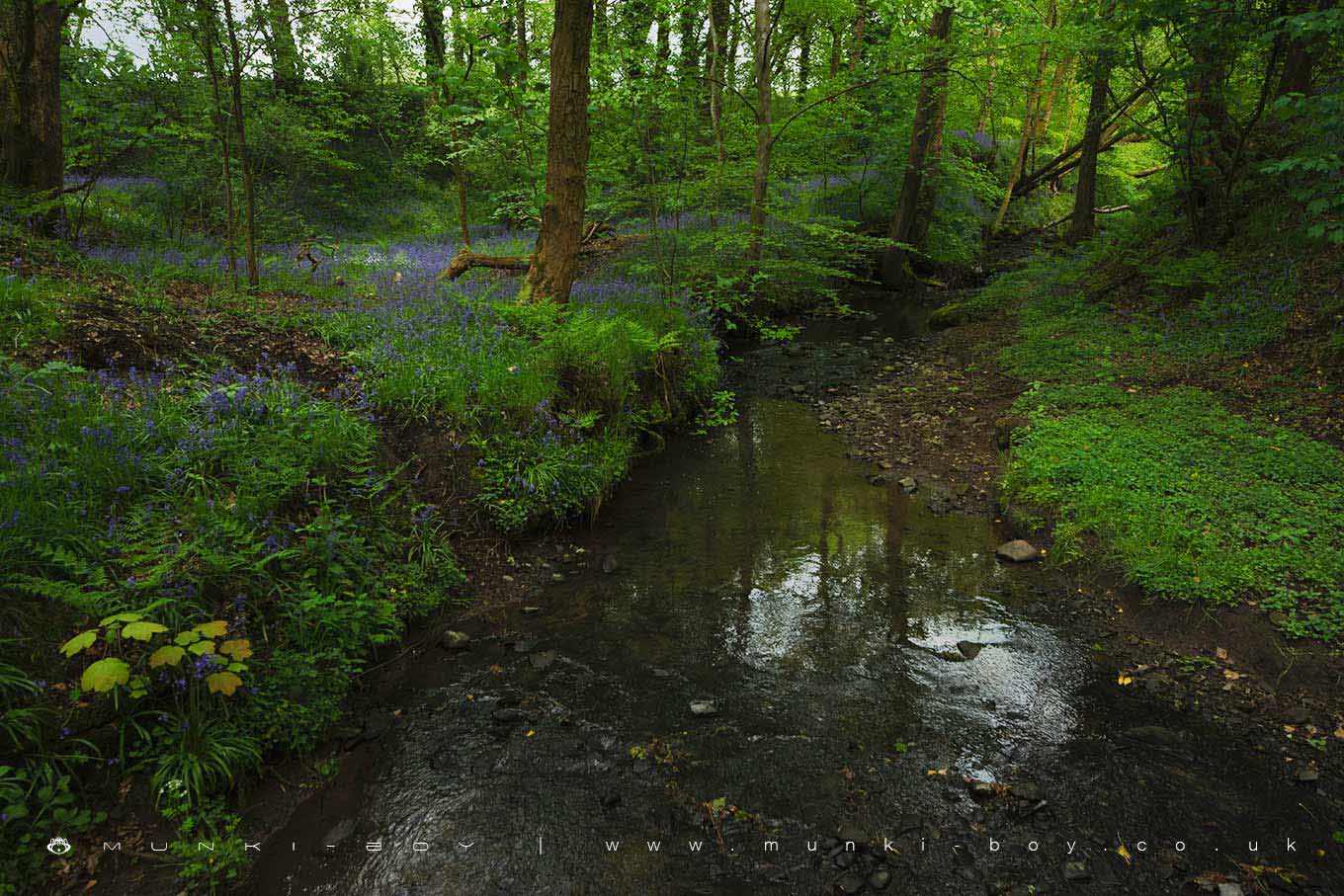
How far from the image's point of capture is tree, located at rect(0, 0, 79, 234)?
29.3 feet

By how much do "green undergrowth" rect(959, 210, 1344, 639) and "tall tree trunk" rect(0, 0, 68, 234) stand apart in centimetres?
1356

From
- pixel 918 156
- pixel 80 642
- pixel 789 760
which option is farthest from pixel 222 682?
pixel 918 156

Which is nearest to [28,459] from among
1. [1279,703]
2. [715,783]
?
[715,783]

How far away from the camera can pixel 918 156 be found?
632 inches

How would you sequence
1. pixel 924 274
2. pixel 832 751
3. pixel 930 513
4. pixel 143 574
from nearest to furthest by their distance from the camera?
pixel 143 574 → pixel 832 751 → pixel 930 513 → pixel 924 274

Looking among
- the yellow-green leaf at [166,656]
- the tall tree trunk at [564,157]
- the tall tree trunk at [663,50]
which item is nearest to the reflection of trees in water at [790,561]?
the yellow-green leaf at [166,656]

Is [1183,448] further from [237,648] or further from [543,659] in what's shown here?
[237,648]

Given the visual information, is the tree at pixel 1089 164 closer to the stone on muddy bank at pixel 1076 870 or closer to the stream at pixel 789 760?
the stream at pixel 789 760

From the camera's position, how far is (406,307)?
8695mm

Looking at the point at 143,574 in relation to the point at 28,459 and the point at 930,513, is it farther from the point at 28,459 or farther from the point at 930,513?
the point at 930,513

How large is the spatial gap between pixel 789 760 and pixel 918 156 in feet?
53.8

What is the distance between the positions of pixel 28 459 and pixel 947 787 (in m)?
5.83

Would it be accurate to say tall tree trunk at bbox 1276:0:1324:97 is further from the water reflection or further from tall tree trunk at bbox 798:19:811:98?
tall tree trunk at bbox 798:19:811:98

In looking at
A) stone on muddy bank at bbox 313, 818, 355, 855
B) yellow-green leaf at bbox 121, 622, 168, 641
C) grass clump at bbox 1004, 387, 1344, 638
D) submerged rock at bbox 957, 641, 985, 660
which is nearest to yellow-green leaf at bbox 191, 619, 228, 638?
yellow-green leaf at bbox 121, 622, 168, 641
